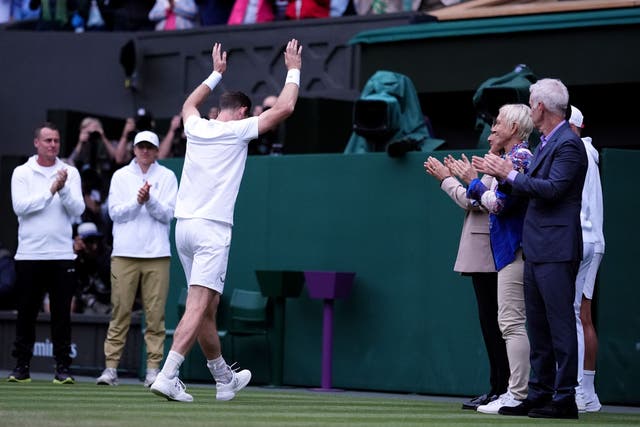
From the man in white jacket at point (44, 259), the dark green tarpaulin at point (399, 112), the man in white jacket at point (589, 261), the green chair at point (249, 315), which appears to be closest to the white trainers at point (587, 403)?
the man in white jacket at point (589, 261)

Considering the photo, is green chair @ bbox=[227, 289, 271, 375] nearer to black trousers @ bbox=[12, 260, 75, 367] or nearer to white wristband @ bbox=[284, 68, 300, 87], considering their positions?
black trousers @ bbox=[12, 260, 75, 367]

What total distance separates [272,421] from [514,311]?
1.94 meters

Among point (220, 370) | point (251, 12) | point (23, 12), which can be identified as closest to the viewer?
point (220, 370)

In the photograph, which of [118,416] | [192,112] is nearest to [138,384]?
[192,112]

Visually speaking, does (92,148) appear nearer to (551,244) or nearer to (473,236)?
(473,236)

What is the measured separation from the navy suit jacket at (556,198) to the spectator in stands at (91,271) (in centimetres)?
733

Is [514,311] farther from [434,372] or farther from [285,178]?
[285,178]

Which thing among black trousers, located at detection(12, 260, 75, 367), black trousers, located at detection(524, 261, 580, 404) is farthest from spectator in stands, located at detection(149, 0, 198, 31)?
black trousers, located at detection(524, 261, 580, 404)

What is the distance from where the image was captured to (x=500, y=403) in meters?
9.45

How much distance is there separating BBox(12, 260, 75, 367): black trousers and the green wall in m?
1.91

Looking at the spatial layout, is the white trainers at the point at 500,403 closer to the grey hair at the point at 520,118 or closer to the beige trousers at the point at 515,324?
the beige trousers at the point at 515,324

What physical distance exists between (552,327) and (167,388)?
2521mm

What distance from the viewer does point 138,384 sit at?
12844mm

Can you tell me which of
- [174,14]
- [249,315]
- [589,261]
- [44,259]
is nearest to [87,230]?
[249,315]
